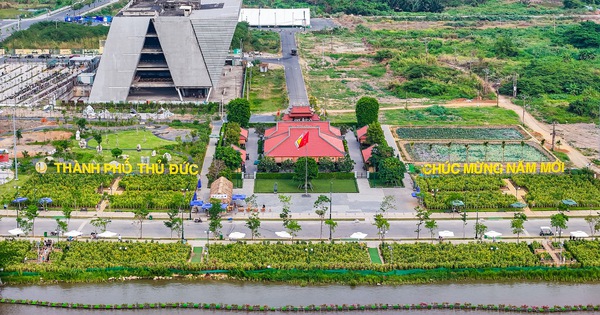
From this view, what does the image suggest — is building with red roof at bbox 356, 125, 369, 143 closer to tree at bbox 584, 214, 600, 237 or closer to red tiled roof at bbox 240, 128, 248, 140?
red tiled roof at bbox 240, 128, 248, 140

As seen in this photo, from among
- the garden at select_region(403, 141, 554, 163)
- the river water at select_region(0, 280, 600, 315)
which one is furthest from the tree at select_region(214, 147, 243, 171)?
the river water at select_region(0, 280, 600, 315)

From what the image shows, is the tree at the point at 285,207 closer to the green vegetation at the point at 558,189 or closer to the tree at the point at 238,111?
the tree at the point at 238,111

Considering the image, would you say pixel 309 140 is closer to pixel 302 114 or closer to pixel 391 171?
pixel 391 171

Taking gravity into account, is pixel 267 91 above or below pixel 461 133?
above

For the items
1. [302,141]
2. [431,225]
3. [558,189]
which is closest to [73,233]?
[302,141]

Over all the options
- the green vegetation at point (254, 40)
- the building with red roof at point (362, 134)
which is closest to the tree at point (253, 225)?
the building with red roof at point (362, 134)

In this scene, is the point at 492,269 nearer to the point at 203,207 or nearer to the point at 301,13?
the point at 203,207
